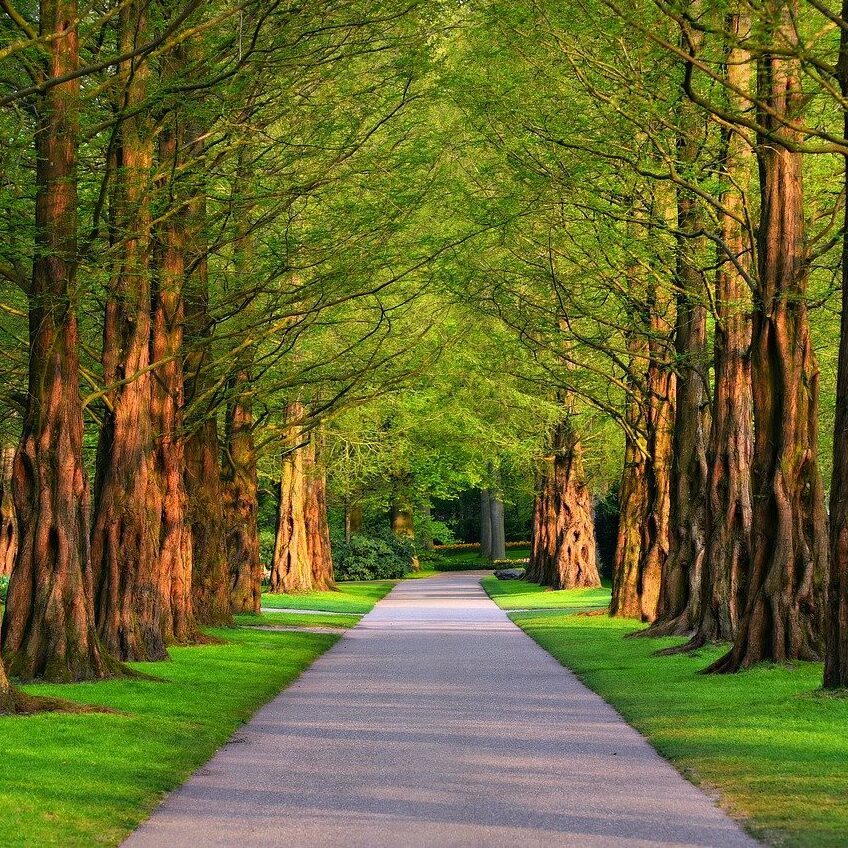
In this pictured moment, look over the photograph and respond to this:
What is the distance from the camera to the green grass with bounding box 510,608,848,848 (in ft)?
29.0

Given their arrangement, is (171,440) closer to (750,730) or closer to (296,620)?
(296,620)

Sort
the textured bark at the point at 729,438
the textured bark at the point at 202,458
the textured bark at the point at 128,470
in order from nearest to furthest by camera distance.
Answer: the textured bark at the point at 128,470
the textured bark at the point at 729,438
the textured bark at the point at 202,458

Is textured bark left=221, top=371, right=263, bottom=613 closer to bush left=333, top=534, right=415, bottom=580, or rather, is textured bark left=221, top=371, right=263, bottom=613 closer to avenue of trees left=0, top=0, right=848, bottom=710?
avenue of trees left=0, top=0, right=848, bottom=710

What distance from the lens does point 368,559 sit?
211 ft

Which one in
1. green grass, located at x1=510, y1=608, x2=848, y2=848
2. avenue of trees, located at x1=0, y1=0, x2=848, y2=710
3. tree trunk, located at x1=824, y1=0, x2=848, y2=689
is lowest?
green grass, located at x1=510, y1=608, x2=848, y2=848

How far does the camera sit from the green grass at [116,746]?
8477 mm

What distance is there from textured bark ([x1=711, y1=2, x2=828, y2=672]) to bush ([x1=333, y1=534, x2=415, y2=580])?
46.6m

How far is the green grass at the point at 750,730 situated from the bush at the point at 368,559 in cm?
4199

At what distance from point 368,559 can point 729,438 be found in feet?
143

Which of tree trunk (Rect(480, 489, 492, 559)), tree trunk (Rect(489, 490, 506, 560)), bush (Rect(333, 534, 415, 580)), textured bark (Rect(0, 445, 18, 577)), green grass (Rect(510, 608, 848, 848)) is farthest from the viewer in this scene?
tree trunk (Rect(480, 489, 492, 559))

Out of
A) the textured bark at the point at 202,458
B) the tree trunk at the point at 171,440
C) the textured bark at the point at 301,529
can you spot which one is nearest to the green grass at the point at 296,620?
the textured bark at the point at 202,458

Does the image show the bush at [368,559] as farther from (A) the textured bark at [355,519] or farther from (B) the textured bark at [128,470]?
(B) the textured bark at [128,470]

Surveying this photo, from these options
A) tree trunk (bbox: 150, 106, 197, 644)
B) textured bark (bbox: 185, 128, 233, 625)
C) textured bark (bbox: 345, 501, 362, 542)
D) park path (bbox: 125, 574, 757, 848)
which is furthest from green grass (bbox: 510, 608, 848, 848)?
textured bark (bbox: 345, 501, 362, 542)

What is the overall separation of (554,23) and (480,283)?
10.2 m
